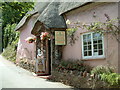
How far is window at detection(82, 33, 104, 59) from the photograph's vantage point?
9.95 m

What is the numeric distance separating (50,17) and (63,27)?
3.40 ft

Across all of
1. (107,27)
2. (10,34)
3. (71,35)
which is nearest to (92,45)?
(107,27)

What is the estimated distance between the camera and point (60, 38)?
1169 cm

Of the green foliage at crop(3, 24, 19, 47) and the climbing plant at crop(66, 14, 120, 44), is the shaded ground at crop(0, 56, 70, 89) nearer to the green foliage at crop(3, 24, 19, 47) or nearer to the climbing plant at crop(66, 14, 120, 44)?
the climbing plant at crop(66, 14, 120, 44)

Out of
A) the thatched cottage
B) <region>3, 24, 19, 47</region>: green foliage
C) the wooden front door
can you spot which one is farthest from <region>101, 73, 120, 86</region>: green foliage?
<region>3, 24, 19, 47</region>: green foliage

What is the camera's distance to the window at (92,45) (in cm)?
995

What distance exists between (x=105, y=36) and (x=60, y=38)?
305cm

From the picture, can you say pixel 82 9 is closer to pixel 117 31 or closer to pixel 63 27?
pixel 63 27

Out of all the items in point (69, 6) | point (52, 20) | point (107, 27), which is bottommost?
point (107, 27)

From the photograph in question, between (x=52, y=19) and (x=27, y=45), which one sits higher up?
(x=52, y=19)

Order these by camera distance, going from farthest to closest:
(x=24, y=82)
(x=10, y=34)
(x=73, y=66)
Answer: (x=10, y=34) → (x=73, y=66) → (x=24, y=82)

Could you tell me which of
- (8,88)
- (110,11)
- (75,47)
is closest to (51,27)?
(75,47)

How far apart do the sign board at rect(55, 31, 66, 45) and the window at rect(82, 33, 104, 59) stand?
1382 millimetres

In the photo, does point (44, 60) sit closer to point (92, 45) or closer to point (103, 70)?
point (92, 45)
